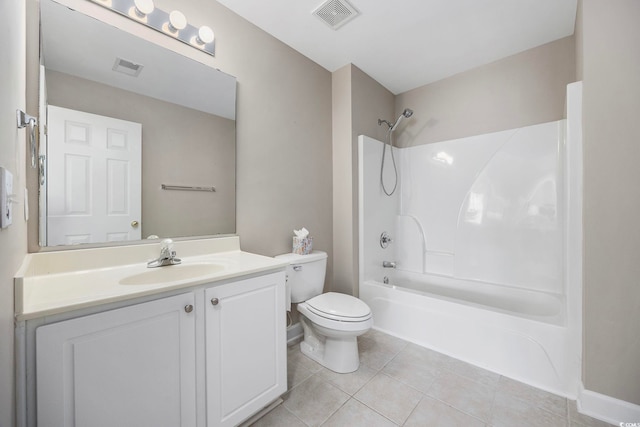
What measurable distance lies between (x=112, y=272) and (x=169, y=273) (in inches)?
9.2

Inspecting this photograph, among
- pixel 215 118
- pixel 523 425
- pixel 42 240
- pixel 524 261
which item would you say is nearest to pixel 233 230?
pixel 215 118

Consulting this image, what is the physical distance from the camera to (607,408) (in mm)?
1364

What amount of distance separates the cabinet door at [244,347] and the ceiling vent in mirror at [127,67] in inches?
48.7

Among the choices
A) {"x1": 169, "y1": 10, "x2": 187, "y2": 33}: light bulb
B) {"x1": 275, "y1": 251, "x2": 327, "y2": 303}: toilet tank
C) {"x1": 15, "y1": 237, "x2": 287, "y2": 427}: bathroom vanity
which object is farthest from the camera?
{"x1": 275, "y1": 251, "x2": 327, "y2": 303}: toilet tank

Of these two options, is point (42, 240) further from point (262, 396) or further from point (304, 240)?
point (304, 240)

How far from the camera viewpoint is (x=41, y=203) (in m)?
1.16

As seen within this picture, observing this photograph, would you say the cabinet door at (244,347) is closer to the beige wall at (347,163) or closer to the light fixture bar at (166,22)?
the beige wall at (347,163)

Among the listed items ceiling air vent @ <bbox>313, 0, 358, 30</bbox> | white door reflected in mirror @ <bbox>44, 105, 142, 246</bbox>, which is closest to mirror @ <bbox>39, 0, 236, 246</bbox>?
white door reflected in mirror @ <bbox>44, 105, 142, 246</bbox>

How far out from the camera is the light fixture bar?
138 cm

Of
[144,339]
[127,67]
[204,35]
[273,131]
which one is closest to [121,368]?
[144,339]

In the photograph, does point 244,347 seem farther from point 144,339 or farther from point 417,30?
point 417,30

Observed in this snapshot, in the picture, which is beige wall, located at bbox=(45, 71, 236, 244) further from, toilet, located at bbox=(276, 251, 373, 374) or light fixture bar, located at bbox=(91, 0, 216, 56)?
toilet, located at bbox=(276, 251, 373, 374)

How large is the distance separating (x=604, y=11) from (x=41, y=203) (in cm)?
294

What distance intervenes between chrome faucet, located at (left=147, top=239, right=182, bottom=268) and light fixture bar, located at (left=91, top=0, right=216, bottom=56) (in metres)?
1.22
